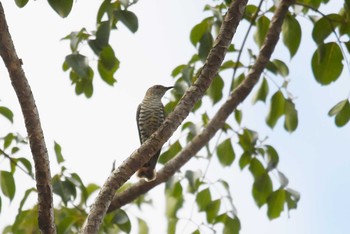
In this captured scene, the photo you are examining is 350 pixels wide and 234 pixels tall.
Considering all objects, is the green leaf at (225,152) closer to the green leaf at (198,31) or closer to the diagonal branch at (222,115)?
the diagonal branch at (222,115)

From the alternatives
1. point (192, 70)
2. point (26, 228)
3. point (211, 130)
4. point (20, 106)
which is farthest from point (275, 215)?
point (20, 106)

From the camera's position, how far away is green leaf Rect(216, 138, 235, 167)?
15.0 ft

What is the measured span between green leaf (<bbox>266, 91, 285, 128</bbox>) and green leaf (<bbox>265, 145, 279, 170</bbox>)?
188 millimetres

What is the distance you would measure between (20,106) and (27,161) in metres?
1.34

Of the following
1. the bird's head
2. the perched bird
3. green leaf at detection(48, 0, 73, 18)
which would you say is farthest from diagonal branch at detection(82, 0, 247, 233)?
the bird's head

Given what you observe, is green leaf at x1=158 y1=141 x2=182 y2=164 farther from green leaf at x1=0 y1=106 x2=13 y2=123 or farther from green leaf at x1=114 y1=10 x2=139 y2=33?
green leaf at x1=114 y1=10 x2=139 y2=33

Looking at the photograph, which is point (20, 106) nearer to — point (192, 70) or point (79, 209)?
point (79, 209)

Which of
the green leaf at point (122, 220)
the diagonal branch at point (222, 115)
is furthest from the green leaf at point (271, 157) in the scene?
the green leaf at point (122, 220)

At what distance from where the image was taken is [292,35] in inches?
161

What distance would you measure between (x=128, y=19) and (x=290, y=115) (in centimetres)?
155

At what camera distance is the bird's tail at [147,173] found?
14.3ft

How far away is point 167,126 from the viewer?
3031 millimetres

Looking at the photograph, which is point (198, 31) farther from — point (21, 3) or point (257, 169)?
point (21, 3)

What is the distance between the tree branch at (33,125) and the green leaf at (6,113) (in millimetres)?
1350
